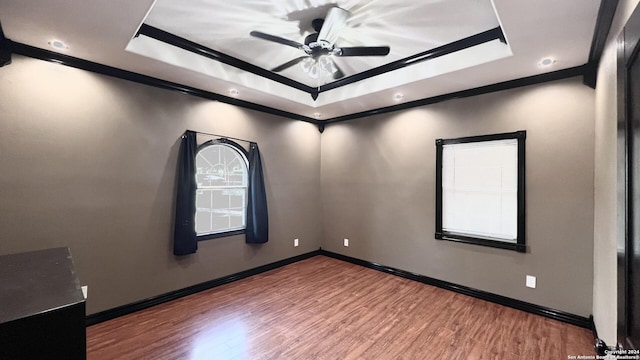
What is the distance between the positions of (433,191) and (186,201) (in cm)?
322

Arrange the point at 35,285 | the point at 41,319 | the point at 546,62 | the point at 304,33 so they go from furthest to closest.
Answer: the point at 304,33 → the point at 546,62 → the point at 35,285 → the point at 41,319

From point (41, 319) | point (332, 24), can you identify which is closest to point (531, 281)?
point (332, 24)

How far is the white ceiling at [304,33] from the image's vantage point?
1894 millimetres

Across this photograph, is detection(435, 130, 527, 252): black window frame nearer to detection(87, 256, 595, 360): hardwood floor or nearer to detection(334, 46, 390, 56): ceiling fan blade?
detection(87, 256, 595, 360): hardwood floor

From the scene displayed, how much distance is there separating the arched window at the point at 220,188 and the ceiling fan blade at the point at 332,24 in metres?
2.07

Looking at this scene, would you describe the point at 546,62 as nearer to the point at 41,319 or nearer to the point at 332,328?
the point at 332,328

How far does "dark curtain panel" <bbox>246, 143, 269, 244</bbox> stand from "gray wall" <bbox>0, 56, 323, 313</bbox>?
0.33 m

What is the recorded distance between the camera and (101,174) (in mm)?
2752

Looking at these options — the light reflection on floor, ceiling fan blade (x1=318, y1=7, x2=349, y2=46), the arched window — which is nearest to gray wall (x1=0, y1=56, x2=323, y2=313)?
the arched window

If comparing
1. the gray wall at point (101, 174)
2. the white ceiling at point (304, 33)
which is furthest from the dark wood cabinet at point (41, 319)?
the gray wall at point (101, 174)

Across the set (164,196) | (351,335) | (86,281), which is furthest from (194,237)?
(351,335)

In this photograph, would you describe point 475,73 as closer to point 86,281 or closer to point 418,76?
point 418,76

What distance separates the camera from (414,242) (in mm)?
3867

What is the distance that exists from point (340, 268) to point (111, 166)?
133 inches
